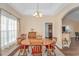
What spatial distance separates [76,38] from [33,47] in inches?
37.0

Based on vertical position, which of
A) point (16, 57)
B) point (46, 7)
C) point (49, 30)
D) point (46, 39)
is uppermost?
point (46, 7)

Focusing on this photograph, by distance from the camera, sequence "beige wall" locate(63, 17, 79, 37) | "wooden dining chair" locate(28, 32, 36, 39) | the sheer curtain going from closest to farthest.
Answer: the sheer curtain < "wooden dining chair" locate(28, 32, 36, 39) < "beige wall" locate(63, 17, 79, 37)

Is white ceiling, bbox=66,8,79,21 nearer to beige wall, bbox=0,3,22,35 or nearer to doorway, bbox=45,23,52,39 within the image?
doorway, bbox=45,23,52,39

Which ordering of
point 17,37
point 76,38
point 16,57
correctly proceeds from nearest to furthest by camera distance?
point 16,57
point 17,37
point 76,38

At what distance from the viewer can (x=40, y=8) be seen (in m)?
2.88

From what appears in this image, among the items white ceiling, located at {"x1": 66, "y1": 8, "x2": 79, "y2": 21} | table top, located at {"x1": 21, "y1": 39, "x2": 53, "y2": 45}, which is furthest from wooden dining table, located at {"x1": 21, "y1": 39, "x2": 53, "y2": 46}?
white ceiling, located at {"x1": 66, "y1": 8, "x2": 79, "y2": 21}

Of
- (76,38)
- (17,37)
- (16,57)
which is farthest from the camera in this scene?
(76,38)

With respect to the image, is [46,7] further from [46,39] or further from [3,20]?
[3,20]

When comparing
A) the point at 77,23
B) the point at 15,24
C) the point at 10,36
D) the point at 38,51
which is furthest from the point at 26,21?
the point at 77,23

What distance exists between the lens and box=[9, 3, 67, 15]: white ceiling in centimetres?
273

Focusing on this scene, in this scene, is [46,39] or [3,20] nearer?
[3,20]

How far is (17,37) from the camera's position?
286cm

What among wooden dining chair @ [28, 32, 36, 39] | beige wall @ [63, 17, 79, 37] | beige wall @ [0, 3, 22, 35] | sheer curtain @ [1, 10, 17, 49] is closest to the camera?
beige wall @ [0, 3, 22, 35]

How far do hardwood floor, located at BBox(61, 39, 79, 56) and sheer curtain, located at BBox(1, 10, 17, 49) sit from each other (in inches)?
40.7
